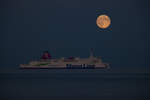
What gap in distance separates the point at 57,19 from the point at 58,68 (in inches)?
98.3

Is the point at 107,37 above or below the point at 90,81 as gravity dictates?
above

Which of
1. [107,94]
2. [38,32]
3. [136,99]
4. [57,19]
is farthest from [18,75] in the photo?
[136,99]

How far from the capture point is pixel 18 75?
4859 mm

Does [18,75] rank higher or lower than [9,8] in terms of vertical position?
lower

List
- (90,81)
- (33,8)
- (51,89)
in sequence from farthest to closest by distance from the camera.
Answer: (33,8) < (90,81) < (51,89)

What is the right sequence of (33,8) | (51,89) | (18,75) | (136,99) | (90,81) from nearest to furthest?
1. (136,99)
2. (51,89)
3. (90,81)
4. (18,75)
5. (33,8)

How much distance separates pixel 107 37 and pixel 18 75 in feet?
8.00

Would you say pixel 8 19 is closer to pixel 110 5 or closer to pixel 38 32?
pixel 38 32

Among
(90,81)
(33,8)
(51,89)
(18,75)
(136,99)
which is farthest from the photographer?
(33,8)

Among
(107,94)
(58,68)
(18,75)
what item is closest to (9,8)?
(18,75)

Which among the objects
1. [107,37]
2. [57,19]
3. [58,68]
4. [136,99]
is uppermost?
[57,19]

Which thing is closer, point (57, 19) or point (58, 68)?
point (58, 68)

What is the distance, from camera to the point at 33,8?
19.0ft

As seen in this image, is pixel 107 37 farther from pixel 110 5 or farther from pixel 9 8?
pixel 9 8
